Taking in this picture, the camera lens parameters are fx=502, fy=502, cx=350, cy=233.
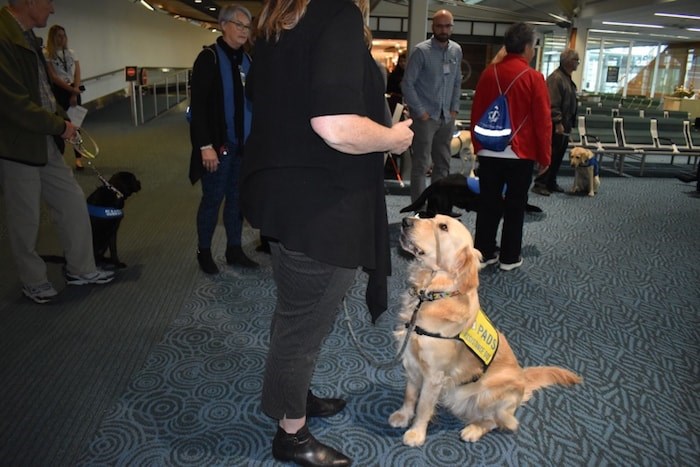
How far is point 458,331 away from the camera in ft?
6.17

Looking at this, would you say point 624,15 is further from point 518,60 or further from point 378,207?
point 378,207

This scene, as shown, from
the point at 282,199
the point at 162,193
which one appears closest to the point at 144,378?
the point at 282,199

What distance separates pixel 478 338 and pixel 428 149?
313 centimetres

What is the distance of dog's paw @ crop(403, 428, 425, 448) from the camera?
2.02 m

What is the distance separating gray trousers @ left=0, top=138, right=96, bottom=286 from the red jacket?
9.68 feet

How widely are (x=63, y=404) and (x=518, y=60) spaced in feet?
11.2

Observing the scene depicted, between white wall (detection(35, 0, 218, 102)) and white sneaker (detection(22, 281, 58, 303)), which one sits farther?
white wall (detection(35, 0, 218, 102))

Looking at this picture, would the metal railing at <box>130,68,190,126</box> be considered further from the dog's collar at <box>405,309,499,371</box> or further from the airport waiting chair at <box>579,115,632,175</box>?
→ the dog's collar at <box>405,309,499,371</box>

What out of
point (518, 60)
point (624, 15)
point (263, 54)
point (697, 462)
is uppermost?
point (624, 15)

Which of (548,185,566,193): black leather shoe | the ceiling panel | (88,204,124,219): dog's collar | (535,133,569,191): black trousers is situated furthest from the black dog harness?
the ceiling panel

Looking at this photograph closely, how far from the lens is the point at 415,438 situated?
6.63ft

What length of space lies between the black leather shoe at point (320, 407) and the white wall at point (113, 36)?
1088cm

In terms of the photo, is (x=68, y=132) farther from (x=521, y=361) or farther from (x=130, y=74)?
(x=130, y=74)

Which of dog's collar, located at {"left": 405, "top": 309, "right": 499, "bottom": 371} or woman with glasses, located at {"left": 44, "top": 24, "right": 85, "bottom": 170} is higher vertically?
woman with glasses, located at {"left": 44, "top": 24, "right": 85, "bottom": 170}
